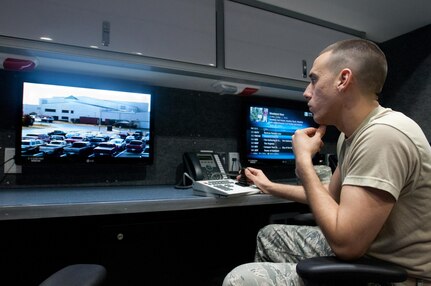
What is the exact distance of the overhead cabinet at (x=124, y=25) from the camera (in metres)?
1.07

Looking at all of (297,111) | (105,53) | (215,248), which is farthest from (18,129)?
(297,111)

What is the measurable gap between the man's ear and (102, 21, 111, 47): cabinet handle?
0.90 meters

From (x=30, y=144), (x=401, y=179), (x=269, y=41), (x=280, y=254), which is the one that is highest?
(x=269, y=41)

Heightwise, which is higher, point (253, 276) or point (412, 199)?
point (412, 199)

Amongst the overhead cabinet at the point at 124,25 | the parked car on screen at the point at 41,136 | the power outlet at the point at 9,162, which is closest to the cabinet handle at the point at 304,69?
the overhead cabinet at the point at 124,25

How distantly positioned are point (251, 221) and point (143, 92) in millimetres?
961

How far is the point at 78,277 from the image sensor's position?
56 cm

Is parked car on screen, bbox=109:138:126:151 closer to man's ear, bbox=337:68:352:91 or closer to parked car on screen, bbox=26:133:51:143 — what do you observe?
parked car on screen, bbox=26:133:51:143

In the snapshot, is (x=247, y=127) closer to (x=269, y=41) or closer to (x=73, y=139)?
(x=269, y=41)

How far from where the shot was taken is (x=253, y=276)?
0.71 meters

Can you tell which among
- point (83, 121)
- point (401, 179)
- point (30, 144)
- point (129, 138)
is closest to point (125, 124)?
point (129, 138)

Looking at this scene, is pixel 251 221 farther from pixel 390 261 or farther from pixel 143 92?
pixel 390 261

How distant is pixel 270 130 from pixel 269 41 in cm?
54

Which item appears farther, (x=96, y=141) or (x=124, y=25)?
(x=96, y=141)
